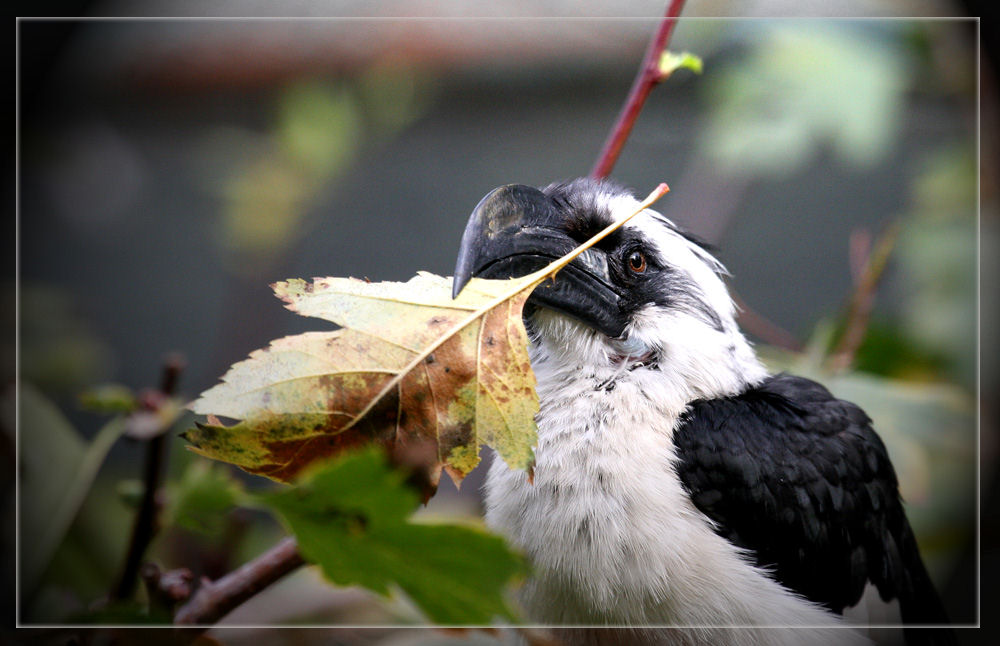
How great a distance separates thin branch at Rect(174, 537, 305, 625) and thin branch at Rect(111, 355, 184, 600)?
0.08 metres

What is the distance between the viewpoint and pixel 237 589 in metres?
1.09

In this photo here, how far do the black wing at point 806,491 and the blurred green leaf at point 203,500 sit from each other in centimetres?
59

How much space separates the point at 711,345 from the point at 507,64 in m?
0.60

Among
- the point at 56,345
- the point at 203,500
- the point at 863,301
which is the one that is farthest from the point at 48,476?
the point at 863,301

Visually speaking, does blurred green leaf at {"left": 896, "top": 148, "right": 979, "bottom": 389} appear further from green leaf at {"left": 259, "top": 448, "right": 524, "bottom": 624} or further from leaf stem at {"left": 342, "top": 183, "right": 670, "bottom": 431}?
green leaf at {"left": 259, "top": 448, "right": 524, "bottom": 624}

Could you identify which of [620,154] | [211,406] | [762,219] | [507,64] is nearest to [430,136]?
[507,64]

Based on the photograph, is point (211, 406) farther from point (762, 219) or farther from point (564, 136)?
point (762, 219)

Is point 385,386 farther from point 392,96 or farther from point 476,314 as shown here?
point 392,96

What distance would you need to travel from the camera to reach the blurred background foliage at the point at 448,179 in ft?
4.43

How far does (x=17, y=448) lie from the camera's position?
4.10ft

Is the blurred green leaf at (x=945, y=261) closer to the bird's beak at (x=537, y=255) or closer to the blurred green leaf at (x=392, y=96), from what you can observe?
the bird's beak at (x=537, y=255)

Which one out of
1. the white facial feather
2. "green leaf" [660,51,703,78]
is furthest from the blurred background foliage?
the white facial feather

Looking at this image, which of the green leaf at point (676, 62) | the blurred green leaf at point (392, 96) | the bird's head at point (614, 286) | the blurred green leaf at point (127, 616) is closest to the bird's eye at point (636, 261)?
the bird's head at point (614, 286)

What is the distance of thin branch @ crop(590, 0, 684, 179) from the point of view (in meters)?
1.21
